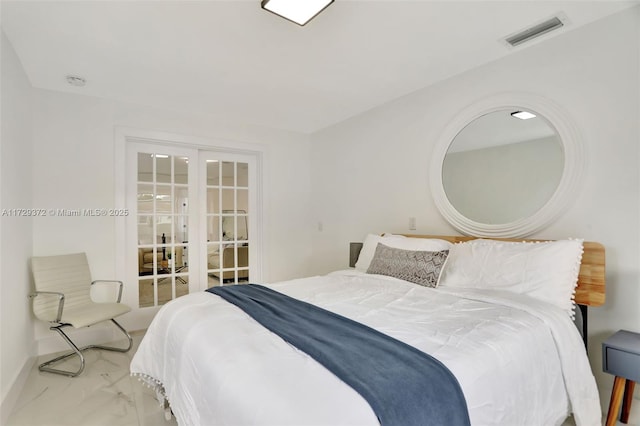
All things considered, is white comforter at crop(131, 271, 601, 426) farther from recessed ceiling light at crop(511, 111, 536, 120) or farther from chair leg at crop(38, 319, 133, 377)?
recessed ceiling light at crop(511, 111, 536, 120)

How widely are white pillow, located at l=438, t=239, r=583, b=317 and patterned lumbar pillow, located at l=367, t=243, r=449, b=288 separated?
0.43 ft

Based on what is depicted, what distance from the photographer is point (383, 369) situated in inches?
43.1

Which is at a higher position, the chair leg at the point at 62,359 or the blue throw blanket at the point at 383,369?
the blue throw blanket at the point at 383,369

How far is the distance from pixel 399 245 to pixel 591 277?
1219 millimetres

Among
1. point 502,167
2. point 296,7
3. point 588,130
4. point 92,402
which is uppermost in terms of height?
point 296,7

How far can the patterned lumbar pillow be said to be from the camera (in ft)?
7.54

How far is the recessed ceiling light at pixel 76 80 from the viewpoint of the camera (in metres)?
2.84

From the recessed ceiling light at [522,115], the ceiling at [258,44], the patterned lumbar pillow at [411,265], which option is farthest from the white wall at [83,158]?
the recessed ceiling light at [522,115]

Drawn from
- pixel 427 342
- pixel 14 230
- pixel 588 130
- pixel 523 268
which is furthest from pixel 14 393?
pixel 588 130

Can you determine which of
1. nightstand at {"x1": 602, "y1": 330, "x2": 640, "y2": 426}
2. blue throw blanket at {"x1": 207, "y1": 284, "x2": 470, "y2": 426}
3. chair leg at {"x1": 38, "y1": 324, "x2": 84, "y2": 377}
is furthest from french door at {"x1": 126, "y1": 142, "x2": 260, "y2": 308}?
nightstand at {"x1": 602, "y1": 330, "x2": 640, "y2": 426}

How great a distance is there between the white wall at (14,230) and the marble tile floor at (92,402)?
0.11 m

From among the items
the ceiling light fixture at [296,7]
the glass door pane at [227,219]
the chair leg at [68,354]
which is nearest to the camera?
the ceiling light fixture at [296,7]

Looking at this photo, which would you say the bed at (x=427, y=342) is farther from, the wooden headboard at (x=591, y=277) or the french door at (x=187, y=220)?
the french door at (x=187, y=220)

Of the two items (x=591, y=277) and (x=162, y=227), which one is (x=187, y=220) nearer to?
(x=162, y=227)
